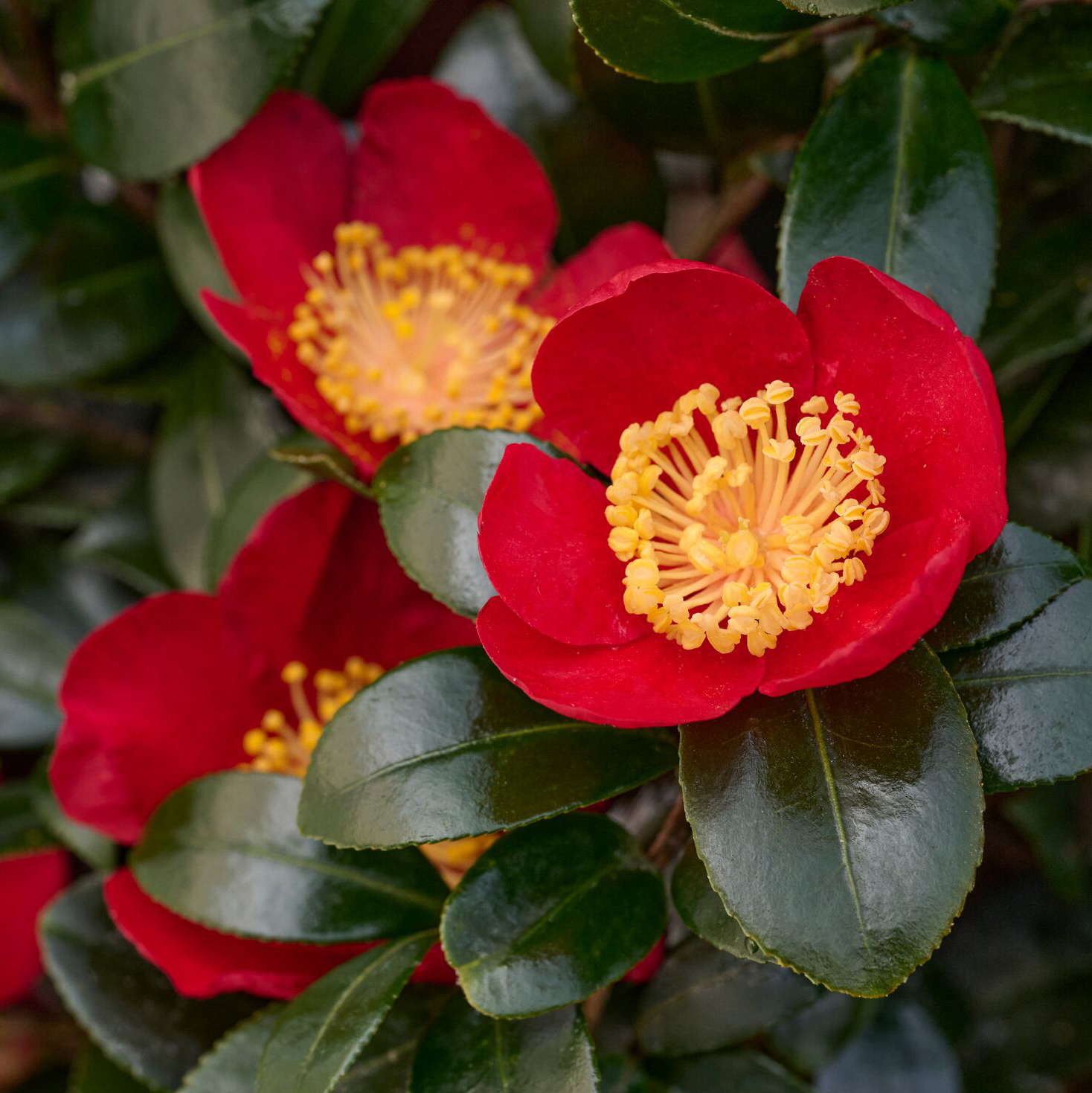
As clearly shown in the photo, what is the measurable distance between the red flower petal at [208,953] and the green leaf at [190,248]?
19.1 inches

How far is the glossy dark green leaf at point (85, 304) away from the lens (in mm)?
1126

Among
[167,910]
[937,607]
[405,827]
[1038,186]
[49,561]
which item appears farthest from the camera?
[49,561]

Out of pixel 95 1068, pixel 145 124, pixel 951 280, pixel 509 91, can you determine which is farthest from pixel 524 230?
pixel 95 1068

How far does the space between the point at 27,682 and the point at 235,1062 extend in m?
0.53

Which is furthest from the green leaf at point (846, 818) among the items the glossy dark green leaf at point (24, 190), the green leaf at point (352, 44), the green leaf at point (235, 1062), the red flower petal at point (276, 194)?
the glossy dark green leaf at point (24, 190)

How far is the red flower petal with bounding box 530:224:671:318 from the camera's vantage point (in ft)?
3.04

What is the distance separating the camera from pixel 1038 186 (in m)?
1.04

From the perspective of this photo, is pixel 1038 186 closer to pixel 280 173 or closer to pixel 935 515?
pixel 935 515

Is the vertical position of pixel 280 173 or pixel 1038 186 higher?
pixel 280 173

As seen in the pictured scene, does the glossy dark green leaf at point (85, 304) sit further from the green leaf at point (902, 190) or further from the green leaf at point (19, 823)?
the green leaf at point (902, 190)

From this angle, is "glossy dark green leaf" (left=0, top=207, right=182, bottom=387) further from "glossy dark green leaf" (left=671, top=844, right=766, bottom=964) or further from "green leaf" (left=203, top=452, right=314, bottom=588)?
"glossy dark green leaf" (left=671, top=844, right=766, bottom=964)

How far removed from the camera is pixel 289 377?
93cm

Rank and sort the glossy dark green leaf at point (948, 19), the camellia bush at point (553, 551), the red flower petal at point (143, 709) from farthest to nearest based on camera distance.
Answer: the red flower petal at point (143, 709), the glossy dark green leaf at point (948, 19), the camellia bush at point (553, 551)

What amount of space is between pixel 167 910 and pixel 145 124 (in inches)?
24.8
